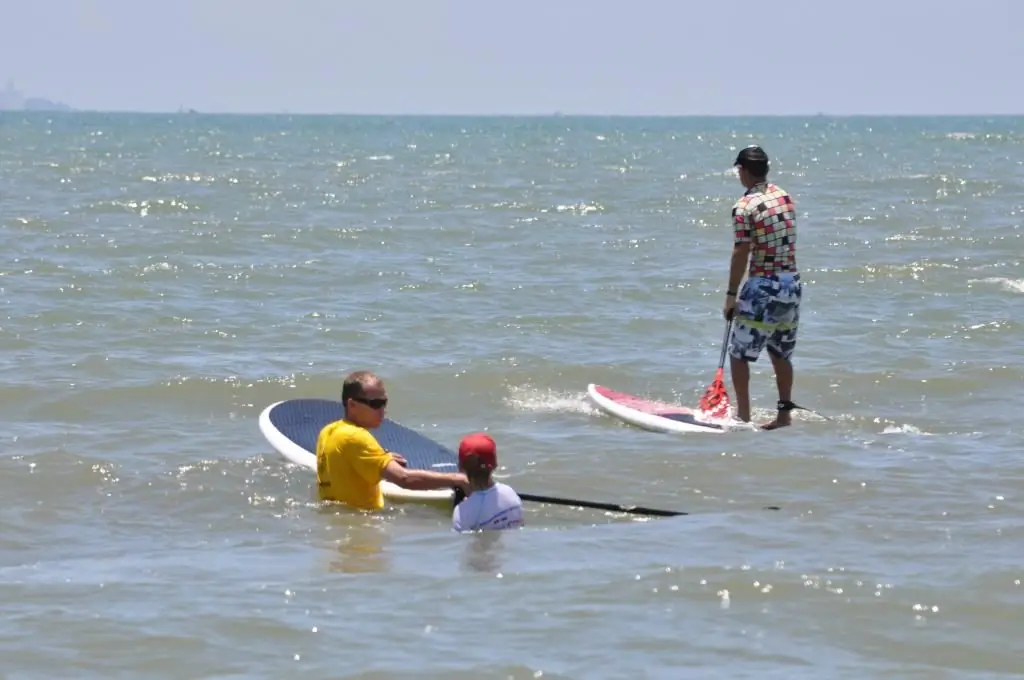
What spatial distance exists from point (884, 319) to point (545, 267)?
→ 5.49m

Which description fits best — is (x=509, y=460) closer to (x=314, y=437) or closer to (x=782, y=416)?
(x=314, y=437)

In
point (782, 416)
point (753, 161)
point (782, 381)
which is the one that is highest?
point (753, 161)

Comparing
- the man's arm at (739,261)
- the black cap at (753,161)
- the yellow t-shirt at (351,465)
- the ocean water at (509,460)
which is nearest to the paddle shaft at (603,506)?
the ocean water at (509,460)

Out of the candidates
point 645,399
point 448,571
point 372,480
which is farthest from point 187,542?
point 645,399

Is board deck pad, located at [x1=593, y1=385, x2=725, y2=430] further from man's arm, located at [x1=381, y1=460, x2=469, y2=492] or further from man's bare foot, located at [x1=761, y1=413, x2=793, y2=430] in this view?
man's arm, located at [x1=381, y1=460, x2=469, y2=492]

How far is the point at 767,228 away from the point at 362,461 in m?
3.06

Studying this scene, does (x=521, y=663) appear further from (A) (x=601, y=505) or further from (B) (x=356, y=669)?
(A) (x=601, y=505)

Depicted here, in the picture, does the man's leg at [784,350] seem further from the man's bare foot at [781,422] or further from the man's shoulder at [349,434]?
the man's shoulder at [349,434]

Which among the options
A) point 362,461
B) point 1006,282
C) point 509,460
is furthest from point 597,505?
point 1006,282

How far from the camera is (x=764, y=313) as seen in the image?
387 inches

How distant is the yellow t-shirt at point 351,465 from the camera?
25.9 feet

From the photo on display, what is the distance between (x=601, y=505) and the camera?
7926 mm

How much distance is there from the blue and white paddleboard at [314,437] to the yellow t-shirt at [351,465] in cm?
74

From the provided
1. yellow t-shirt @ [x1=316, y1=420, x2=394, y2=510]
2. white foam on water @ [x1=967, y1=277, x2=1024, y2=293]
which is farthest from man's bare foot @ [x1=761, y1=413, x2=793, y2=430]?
white foam on water @ [x1=967, y1=277, x2=1024, y2=293]
